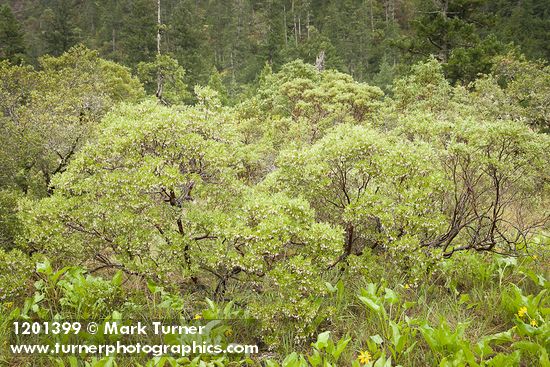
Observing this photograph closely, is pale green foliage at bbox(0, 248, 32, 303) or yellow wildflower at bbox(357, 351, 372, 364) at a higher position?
pale green foliage at bbox(0, 248, 32, 303)

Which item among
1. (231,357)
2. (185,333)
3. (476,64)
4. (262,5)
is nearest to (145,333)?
(185,333)

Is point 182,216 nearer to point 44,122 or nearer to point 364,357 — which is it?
point 364,357

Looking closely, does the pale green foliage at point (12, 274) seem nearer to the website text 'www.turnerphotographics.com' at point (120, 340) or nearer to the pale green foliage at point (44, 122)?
the website text 'www.turnerphotographics.com' at point (120, 340)

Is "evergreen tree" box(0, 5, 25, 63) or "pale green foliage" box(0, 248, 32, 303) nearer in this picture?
"pale green foliage" box(0, 248, 32, 303)

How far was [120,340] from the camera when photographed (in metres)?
5.53

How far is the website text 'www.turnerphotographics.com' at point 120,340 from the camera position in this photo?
17.0ft

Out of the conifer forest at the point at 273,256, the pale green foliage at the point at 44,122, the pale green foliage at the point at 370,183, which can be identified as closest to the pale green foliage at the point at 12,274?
the conifer forest at the point at 273,256

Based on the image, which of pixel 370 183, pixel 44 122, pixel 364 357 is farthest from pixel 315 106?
pixel 364 357

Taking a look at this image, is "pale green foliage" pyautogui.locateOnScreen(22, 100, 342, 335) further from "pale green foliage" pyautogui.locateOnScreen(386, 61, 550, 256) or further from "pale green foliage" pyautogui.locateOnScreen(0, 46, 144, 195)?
"pale green foliage" pyautogui.locateOnScreen(0, 46, 144, 195)

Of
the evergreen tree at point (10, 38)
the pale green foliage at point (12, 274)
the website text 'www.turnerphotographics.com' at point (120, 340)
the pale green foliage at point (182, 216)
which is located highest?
the evergreen tree at point (10, 38)

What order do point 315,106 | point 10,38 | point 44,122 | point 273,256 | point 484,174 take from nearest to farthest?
point 273,256 → point 484,174 → point 44,122 → point 315,106 → point 10,38

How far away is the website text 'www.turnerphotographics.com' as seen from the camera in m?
5.19

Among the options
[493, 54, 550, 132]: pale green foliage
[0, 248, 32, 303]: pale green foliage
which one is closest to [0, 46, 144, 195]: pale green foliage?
[0, 248, 32, 303]: pale green foliage

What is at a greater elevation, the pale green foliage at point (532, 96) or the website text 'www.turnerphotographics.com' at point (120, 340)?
the pale green foliage at point (532, 96)
